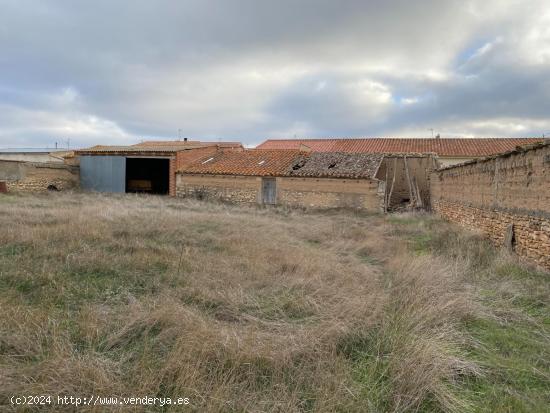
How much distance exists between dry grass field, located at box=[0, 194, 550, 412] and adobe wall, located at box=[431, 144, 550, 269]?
666 millimetres

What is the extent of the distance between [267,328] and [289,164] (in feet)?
59.2

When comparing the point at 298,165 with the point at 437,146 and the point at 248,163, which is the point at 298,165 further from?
the point at 437,146

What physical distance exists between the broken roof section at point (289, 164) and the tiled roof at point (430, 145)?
29.0 feet

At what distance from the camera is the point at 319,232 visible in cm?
1073

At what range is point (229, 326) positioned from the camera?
12.7 feet

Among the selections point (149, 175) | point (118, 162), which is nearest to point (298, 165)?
point (118, 162)

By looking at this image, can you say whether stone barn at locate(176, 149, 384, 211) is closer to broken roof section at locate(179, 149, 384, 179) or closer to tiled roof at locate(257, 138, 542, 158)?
broken roof section at locate(179, 149, 384, 179)

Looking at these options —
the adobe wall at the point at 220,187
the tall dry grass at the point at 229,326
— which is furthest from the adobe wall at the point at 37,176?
the tall dry grass at the point at 229,326

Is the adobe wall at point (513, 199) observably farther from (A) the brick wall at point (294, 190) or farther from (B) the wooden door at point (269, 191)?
(B) the wooden door at point (269, 191)

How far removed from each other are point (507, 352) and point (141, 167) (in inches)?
1044

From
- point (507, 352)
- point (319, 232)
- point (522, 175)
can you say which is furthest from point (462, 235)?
point (507, 352)

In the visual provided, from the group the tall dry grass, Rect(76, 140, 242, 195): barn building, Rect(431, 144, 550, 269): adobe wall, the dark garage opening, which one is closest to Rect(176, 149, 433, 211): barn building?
Rect(76, 140, 242, 195): barn building

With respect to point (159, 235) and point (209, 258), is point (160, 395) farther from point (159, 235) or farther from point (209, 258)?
point (159, 235)

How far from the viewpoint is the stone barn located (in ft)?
60.8
